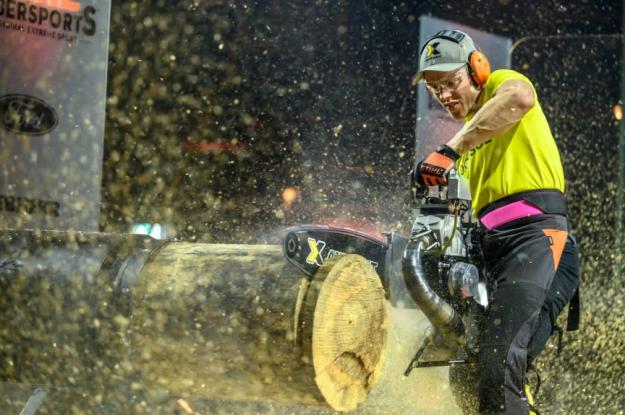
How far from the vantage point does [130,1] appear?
8.87m

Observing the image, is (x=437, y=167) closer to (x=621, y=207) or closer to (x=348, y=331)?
(x=348, y=331)

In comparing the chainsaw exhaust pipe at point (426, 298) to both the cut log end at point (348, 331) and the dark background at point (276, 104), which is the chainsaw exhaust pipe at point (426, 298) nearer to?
the cut log end at point (348, 331)

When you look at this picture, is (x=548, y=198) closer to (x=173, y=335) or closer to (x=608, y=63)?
(x=173, y=335)

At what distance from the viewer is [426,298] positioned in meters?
2.83

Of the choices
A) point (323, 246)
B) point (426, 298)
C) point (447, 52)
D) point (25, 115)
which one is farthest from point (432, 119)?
point (323, 246)

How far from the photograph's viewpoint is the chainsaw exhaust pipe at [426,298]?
9.29 ft

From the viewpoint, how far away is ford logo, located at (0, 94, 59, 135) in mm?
4637

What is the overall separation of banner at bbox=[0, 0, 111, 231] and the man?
2.54 m

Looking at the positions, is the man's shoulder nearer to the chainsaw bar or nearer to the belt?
the belt

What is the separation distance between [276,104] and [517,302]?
8147 millimetres

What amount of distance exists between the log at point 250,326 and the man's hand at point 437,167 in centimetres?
39

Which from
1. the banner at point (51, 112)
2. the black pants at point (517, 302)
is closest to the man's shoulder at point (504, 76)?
the black pants at point (517, 302)

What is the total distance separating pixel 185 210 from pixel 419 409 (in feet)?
21.3

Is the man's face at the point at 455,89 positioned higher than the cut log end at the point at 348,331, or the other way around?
the man's face at the point at 455,89
